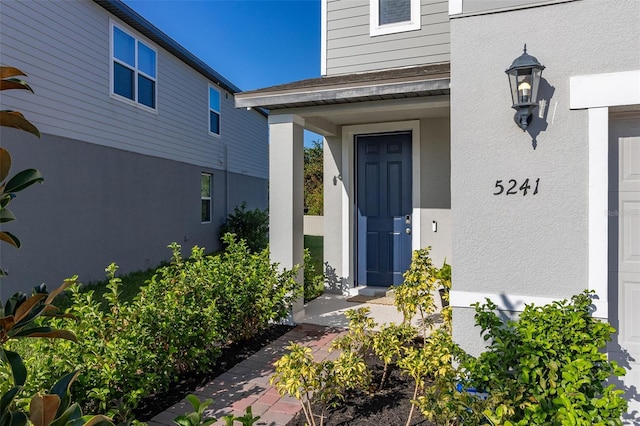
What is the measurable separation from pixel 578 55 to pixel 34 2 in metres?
8.70

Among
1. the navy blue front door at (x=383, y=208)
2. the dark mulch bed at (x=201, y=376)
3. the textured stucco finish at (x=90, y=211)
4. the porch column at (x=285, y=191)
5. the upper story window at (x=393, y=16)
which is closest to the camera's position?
the dark mulch bed at (x=201, y=376)

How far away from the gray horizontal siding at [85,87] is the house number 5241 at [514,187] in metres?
7.50

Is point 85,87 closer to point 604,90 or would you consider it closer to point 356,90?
point 356,90

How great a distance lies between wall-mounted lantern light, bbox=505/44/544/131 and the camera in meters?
3.10

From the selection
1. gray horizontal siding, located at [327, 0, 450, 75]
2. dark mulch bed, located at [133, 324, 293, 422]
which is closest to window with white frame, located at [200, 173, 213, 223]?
gray horizontal siding, located at [327, 0, 450, 75]

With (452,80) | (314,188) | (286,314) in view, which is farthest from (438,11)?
(314,188)

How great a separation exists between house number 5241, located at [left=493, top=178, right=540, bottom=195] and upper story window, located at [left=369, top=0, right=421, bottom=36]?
4061 millimetres

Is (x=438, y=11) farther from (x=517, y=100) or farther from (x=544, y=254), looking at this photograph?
(x=544, y=254)

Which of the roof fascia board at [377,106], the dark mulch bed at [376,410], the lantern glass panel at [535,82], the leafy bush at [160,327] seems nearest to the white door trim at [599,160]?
the lantern glass panel at [535,82]

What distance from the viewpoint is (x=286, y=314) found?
5125 millimetres

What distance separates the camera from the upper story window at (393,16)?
641cm

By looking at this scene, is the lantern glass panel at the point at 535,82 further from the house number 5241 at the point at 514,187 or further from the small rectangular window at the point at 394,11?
the small rectangular window at the point at 394,11

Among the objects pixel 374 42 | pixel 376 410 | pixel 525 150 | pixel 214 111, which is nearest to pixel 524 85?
pixel 525 150

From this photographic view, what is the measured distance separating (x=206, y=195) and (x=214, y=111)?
297 centimetres
